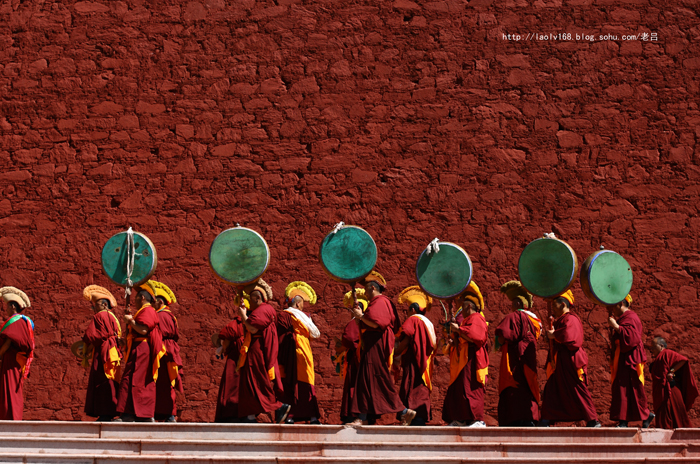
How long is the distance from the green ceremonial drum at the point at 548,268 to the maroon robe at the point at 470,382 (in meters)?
0.56

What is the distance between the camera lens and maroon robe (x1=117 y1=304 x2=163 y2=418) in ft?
28.3

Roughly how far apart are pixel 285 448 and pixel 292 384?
1.74m

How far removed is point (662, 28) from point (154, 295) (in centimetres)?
664

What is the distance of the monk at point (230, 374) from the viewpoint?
28.9 ft

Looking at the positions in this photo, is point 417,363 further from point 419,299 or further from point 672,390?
point 672,390

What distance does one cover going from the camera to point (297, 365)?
903cm

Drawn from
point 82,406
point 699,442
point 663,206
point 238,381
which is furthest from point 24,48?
point 699,442

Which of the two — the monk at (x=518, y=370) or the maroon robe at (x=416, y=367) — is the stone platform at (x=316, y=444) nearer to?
the maroon robe at (x=416, y=367)

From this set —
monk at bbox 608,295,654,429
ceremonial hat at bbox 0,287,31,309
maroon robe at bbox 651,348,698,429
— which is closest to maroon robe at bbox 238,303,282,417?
ceremonial hat at bbox 0,287,31,309

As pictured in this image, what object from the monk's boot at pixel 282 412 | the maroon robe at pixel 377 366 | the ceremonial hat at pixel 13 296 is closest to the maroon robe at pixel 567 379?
the maroon robe at pixel 377 366

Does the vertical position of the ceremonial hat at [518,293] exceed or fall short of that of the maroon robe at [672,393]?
it exceeds it

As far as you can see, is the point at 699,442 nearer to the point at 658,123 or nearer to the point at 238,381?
the point at 238,381

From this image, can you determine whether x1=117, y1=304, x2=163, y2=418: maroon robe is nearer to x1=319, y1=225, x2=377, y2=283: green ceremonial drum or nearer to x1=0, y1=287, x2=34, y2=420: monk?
x1=0, y1=287, x2=34, y2=420: monk

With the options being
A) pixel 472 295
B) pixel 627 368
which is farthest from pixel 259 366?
pixel 627 368
